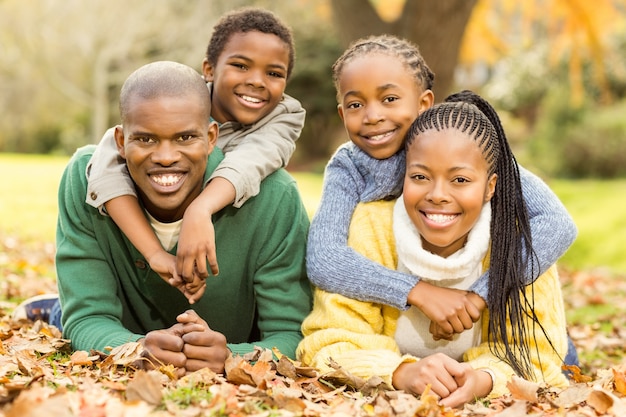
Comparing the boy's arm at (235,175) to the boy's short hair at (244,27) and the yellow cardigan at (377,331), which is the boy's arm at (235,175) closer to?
the boy's short hair at (244,27)

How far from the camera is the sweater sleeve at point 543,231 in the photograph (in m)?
3.46

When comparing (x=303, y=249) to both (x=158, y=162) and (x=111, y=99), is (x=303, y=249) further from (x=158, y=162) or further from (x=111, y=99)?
(x=111, y=99)

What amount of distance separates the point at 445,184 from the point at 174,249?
4.34 ft

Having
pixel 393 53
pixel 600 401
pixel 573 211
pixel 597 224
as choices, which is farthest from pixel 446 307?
pixel 573 211

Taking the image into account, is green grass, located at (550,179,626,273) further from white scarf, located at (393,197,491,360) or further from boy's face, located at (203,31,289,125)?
boy's face, located at (203,31,289,125)

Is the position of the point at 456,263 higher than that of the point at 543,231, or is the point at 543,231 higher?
the point at 543,231

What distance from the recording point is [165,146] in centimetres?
335

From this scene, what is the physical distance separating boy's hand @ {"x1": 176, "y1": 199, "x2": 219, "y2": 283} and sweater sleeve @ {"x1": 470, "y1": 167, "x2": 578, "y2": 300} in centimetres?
123

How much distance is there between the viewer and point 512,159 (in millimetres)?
3557

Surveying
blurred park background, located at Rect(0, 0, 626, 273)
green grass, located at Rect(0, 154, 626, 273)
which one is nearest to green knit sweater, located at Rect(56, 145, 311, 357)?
blurred park background, located at Rect(0, 0, 626, 273)

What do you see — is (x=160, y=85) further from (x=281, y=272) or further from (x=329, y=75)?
(x=329, y=75)

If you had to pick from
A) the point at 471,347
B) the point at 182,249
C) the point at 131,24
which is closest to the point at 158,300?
the point at 182,249

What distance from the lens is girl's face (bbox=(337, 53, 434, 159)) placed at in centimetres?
365

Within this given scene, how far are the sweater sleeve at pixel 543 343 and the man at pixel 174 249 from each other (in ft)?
2.99
